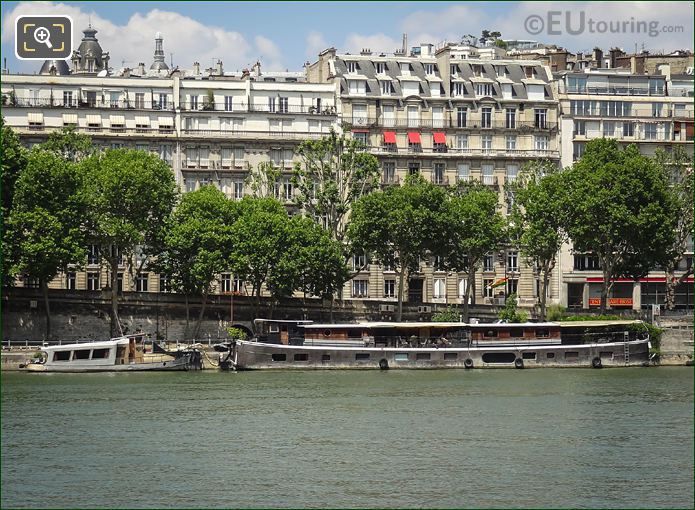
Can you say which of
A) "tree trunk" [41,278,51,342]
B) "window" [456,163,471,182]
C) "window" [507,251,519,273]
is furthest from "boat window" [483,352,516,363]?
"window" [456,163,471,182]

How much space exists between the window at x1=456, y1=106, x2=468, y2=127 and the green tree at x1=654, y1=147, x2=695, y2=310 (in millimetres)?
13935

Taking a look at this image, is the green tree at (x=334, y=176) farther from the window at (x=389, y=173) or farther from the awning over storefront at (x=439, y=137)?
the awning over storefront at (x=439, y=137)

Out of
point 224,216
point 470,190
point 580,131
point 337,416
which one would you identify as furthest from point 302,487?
point 580,131

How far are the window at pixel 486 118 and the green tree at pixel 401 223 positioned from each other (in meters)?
15.5

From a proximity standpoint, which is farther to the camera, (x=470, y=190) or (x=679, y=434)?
(x=470, y=190)

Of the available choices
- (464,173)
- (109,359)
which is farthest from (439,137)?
(109,359)

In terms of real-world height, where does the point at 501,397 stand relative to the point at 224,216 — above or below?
below

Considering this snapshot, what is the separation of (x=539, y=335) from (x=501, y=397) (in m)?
19.0

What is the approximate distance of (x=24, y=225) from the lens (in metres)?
83.8

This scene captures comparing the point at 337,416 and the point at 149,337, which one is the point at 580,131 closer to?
the point at 149,337

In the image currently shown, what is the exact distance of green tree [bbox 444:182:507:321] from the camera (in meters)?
92.2

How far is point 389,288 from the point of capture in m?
105

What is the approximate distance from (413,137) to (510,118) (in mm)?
7189

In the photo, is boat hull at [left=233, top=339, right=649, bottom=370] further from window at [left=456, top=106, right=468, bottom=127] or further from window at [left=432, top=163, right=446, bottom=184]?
window at [left=456, top=106, right=468, bottom=127]
